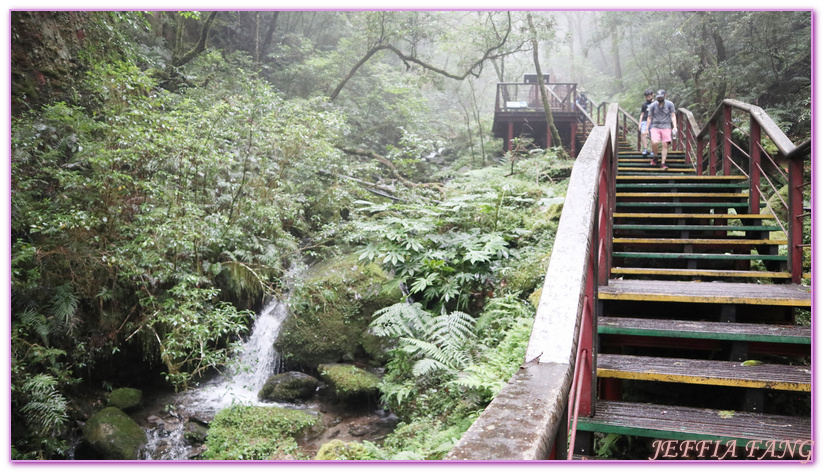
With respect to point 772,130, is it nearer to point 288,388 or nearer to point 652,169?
point 652,169

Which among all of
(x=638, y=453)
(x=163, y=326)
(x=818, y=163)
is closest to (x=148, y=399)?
(x=163, y=326)

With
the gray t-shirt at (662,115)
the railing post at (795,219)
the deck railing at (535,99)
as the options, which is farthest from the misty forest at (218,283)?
the deck railing at (535,99)

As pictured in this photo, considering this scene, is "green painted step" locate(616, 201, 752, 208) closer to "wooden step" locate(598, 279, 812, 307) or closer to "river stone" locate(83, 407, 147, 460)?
"wooden step" locate(598, 279, 812, 307)

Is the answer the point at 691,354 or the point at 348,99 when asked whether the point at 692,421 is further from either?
the point at 348,99

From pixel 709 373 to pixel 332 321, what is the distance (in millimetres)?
5481

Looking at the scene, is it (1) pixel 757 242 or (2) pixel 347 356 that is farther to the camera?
(2) pixel 347 356

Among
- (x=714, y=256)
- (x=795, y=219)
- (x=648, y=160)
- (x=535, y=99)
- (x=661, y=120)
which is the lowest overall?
(x=714, y=256)

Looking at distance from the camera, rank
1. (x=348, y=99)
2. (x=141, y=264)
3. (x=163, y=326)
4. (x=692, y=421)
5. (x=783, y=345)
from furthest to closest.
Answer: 1. (x=348, y=99)
2. (x=163, y=326)
3. (x=141, y=264)
4. (x=783, y=345)
5. (x=692, y=421)

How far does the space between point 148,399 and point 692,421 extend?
22.0 ft

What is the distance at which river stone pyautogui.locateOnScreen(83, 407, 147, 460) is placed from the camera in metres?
5.17

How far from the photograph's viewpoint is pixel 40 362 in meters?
5.09

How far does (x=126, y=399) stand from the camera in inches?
242

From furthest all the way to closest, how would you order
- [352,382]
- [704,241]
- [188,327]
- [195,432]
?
[352,382], [195,432], [188,327], [704,241]

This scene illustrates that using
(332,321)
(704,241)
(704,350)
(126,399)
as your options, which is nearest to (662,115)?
(704,241)
